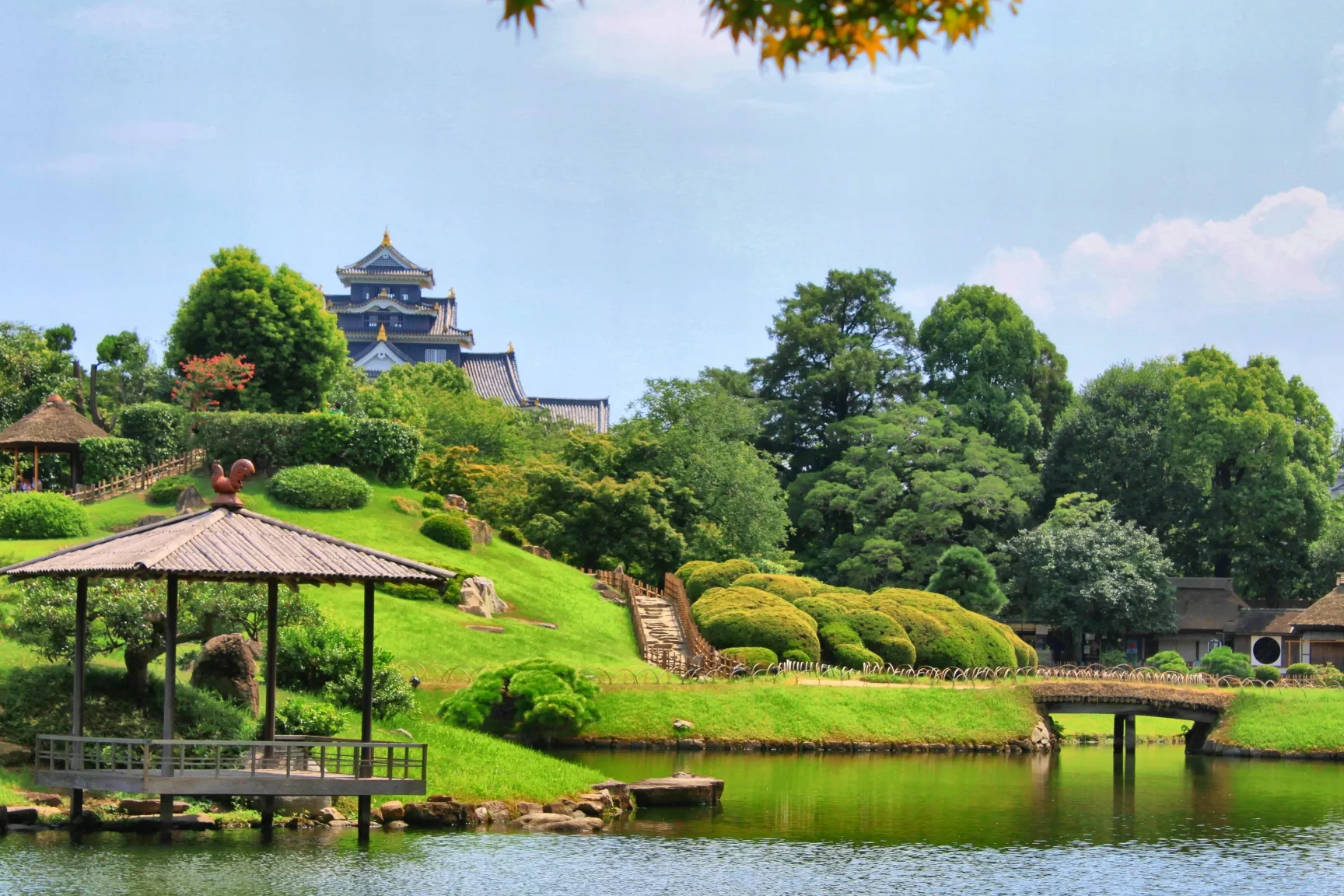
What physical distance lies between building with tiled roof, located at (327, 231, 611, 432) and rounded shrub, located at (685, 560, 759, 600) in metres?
49.3

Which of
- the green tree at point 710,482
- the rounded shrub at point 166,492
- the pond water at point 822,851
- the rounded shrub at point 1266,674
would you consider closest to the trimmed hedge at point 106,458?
the rounded shrub at point 166,492

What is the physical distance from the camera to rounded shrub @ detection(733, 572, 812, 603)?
157 ft

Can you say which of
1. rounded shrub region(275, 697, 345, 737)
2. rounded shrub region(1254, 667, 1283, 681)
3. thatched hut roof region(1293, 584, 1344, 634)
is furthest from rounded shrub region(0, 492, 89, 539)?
thatched hut roof region(1293, 584, 1344, 634)

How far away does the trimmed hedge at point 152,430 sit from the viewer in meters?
49.9

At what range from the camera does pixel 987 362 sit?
2876 inches

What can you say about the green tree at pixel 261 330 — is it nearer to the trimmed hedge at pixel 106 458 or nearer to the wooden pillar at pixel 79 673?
the trimmed hedge at pixel 106 458

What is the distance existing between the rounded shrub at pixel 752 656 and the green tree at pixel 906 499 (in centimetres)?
1773

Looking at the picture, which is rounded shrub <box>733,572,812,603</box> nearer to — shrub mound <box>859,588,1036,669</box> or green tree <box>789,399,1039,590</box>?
shrub mound <box>859,588,1036,669</box>

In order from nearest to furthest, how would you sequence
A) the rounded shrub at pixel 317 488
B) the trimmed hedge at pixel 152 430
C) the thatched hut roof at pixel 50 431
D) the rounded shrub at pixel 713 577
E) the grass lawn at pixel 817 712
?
the grass lawn at pixel 817 712
the thatched hut roof at pixel 50 431
the rounded shrub at pixel 317 488
the rounded shrub at pixel 713 577
the trimmed hedge at pixel 152 430

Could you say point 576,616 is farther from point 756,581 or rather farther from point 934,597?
point 934,597

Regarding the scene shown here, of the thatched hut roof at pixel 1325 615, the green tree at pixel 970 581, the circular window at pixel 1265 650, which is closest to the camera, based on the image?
the thatched hut roof at pixel 1325 615

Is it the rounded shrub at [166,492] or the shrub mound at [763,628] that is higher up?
the rounded shrub at [166,492]

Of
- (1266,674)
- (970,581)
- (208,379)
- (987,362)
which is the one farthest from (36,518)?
(987,362)

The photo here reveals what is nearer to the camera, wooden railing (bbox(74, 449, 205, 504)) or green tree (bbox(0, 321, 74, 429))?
wooden railing (bbox(74, 449, 205, 504))
